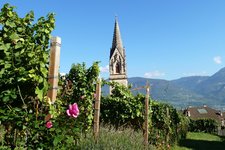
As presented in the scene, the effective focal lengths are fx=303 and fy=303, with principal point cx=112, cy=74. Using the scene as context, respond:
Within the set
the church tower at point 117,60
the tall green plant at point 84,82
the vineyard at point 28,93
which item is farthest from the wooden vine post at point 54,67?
the church tower at point 117,60

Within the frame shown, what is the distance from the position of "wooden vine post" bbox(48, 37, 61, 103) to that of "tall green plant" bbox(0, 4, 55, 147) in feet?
0.29

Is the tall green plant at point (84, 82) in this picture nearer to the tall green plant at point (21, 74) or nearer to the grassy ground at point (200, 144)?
the tall green plant at point (21, 74)

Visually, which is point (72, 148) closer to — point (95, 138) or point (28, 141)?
point (28, 141)

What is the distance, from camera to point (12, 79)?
151 inches

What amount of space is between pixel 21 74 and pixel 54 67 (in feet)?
1.44

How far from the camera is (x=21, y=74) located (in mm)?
3789

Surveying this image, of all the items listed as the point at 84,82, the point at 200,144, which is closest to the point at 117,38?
the point at 200,144

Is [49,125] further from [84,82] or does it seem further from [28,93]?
[84,82]

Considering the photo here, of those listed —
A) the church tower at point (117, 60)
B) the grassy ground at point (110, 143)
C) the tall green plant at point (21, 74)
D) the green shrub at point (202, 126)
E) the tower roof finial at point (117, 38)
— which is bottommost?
the green shrub at point (202, 126)

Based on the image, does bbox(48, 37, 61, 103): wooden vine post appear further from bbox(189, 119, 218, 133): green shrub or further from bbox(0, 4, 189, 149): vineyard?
bbox(189, 119, 218, 133): green shrub

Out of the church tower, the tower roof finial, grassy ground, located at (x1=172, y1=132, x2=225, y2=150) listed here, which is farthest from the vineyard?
the tower roof finial

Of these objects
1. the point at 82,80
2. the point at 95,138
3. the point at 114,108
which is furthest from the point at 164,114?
the point at 95,138

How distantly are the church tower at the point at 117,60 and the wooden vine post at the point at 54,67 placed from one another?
2628 inches

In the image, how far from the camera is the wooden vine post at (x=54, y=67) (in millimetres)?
3959
